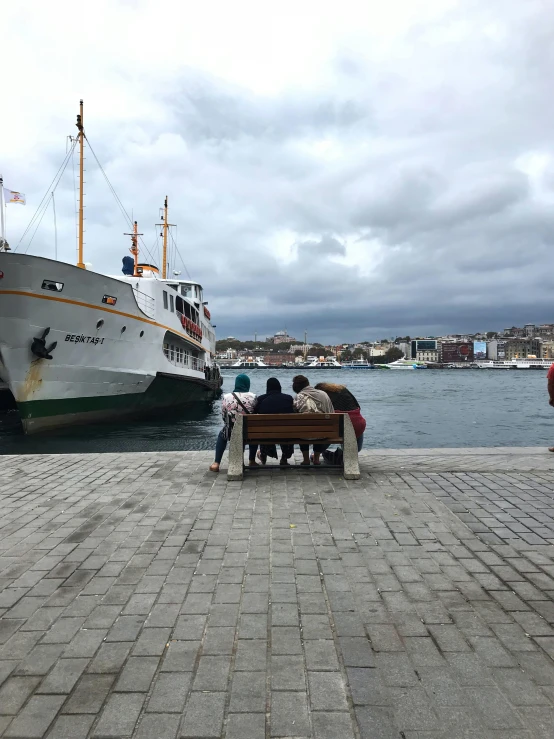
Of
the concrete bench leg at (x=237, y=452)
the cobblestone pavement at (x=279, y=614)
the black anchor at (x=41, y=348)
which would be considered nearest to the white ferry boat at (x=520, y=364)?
the black anchor at (x=41, y=348)

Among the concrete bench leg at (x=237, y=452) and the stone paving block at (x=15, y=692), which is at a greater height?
the concrete bench leg at (x=237, y=452)

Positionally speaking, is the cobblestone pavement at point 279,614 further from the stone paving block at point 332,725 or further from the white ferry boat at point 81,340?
the white ferry boat at point 81,340

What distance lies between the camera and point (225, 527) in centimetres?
459

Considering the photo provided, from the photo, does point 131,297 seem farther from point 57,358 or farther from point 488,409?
point 488,409

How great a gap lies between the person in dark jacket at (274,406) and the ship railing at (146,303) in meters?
14.2

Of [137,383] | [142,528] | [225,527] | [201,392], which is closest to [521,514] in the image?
[225,527]

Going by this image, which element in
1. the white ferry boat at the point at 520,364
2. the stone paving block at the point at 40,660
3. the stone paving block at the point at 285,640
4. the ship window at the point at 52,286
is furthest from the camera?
the white ferry boat at the point at 520,364

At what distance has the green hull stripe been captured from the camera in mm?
17047

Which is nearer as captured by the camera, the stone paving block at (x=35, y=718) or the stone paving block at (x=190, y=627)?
the stone paving block at (x=35, y=718)

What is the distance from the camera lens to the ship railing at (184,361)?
78.9 feet

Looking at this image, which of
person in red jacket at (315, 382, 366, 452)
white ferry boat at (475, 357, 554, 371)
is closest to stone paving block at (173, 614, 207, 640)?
person in red jacket at (315, 382, 366, 452)

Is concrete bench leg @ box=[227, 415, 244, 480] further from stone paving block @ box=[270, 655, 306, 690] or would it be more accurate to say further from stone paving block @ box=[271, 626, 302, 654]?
stone paving block @ box=[270, 655, 306, 690]

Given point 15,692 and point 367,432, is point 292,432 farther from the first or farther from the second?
point 367,432

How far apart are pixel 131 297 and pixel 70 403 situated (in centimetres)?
445
